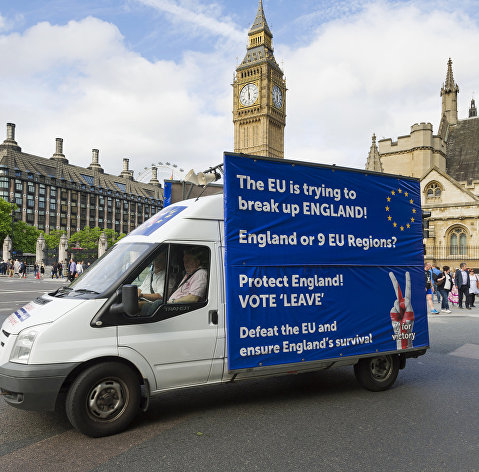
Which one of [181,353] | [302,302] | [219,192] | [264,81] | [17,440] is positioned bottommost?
[17,440]

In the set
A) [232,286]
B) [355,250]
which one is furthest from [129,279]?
[355,250]

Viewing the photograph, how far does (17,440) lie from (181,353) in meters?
1.67

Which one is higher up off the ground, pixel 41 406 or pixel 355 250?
pixel 355 250

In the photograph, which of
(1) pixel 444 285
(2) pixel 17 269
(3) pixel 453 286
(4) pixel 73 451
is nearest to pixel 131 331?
(4) pixel 73 451

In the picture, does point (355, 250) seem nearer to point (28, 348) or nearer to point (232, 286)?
point (232, 286)

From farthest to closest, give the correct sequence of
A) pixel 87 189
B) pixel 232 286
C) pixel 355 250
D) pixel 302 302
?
1. pixel 87 189
2. pixel 355 250
3. pixel 302 302
4. pixel 232 286

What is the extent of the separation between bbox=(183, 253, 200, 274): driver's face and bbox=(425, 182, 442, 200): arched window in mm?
36645

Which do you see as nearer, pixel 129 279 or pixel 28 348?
pixel 28 348

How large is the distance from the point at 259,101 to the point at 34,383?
102m

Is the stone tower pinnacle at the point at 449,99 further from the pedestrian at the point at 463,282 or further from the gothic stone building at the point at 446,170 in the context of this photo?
the pedestrian at the point at 463,282

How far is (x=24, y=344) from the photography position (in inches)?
161

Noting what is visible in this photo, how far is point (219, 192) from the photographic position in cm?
576

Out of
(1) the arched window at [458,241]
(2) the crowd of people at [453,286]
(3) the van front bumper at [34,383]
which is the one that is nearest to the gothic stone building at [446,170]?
(1) the arched window at [458,241]

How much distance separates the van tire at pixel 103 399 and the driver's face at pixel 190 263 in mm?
1172
